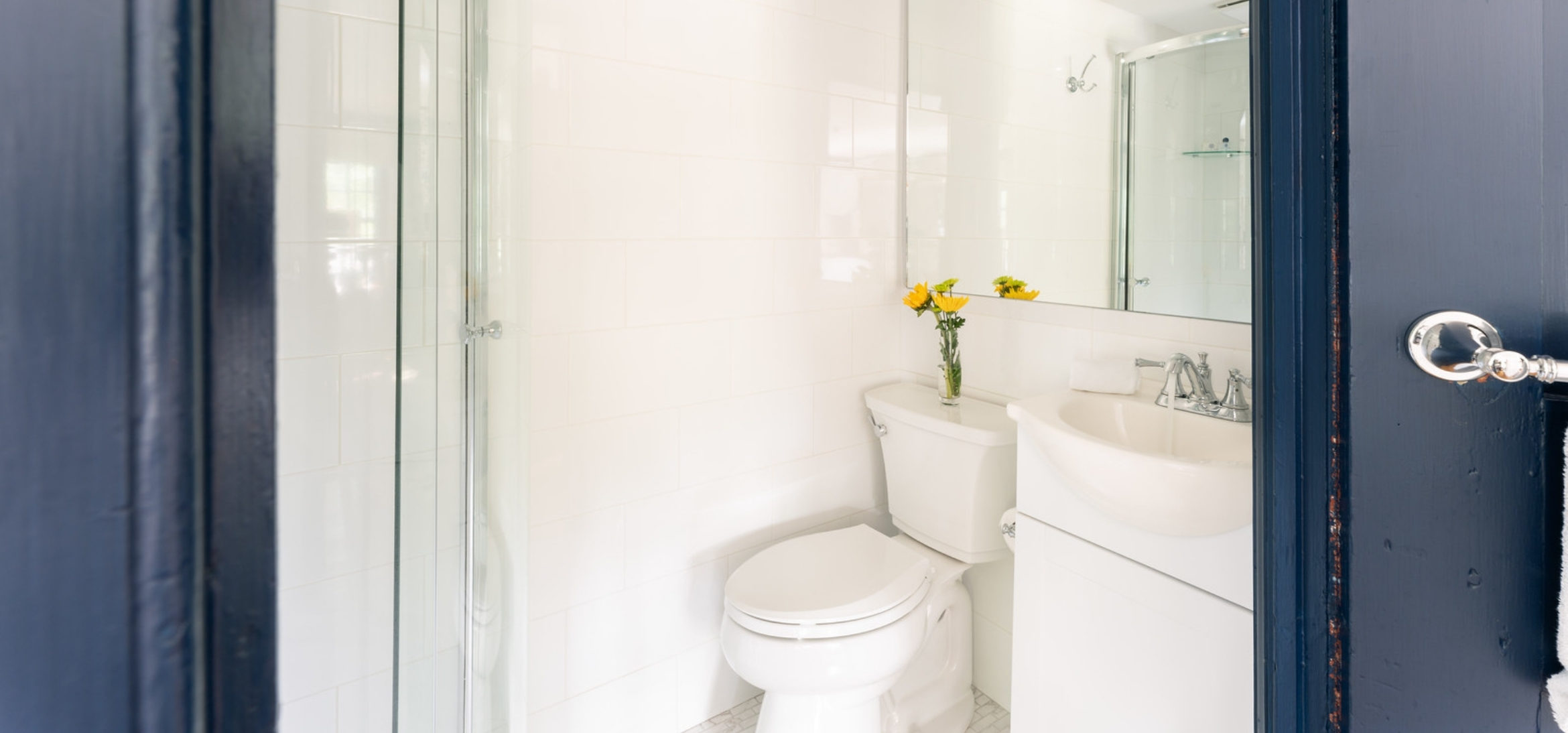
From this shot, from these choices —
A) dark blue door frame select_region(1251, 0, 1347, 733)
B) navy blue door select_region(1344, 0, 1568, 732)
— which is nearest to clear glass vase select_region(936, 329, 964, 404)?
dark blue door frame select_region(1251, 0, 1347, 733)

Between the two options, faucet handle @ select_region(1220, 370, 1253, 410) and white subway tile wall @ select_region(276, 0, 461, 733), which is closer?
white subway tile wall @ select_region(276, 0, 461, 733)

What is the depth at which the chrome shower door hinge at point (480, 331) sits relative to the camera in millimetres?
724

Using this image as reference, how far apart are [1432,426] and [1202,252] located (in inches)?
35.1

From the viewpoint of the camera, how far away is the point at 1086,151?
1.64m

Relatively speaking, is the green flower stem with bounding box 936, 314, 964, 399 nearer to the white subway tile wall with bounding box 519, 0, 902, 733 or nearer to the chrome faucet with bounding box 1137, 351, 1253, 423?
the white subway tile wall with bounding box 519, 0, 902, 733

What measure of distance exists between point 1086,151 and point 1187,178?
247 mm

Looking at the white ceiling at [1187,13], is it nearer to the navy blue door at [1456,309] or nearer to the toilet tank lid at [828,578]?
the navy blue door at [1456,309]

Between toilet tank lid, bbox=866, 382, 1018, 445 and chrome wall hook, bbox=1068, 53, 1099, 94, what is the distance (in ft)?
2.46

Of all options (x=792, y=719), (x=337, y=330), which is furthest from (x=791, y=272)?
(x=337, y=330)

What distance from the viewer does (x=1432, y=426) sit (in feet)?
2.01

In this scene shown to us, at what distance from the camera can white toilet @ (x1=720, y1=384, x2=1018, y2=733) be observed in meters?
1.44

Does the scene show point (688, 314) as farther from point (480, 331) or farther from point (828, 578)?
point (480, 331)

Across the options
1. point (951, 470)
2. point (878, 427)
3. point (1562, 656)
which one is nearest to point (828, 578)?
point (951, 470)

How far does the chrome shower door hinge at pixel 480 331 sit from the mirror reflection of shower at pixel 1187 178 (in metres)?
1.24
